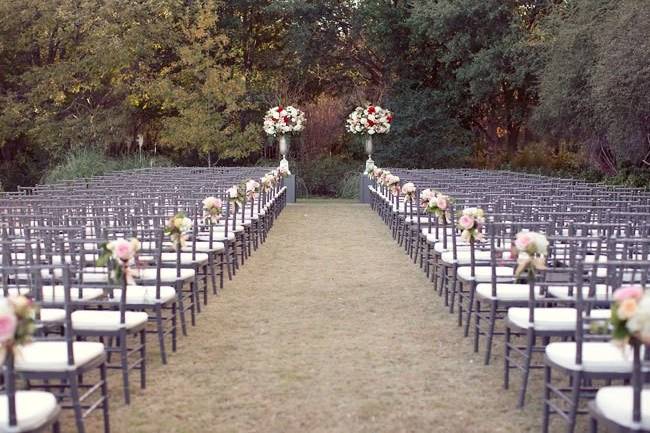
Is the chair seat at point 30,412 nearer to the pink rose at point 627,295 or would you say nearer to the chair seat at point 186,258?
the pink rose at point 627,295

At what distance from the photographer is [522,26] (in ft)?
88.4

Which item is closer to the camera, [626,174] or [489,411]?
[489,411]

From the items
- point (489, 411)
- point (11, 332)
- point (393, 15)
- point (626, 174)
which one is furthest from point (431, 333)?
point (393, 15)

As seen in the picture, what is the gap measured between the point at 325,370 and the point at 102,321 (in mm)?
1729

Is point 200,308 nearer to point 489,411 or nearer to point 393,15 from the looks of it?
point 489,411

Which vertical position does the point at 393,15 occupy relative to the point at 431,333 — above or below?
above

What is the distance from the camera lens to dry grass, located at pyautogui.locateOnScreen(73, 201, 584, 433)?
497 centimetres

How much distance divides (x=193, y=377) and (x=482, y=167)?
92.6ft

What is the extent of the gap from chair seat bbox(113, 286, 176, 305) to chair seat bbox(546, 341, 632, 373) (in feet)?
9.68

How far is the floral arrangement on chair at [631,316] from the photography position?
11.1ft

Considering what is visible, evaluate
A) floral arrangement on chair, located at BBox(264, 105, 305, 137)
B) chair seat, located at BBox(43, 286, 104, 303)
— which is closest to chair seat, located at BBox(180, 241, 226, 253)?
chair seat, located at BBox(43, 286, 104, 303)

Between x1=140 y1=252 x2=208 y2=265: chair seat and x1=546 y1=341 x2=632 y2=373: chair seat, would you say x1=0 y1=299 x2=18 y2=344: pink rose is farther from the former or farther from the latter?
x1=140 y1=252 x2=208 y2=265: chair seat

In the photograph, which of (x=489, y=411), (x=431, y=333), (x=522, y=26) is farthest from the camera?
(x=522, y=26)

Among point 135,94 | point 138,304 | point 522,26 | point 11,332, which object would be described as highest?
point 522,26
